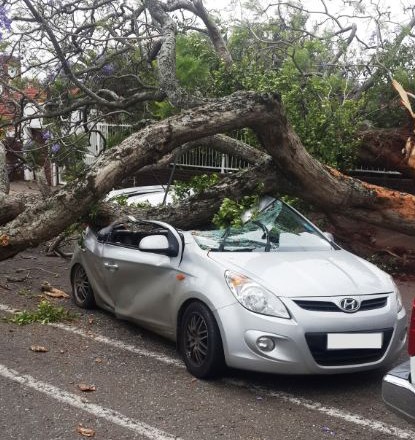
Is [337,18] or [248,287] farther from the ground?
[337,18]

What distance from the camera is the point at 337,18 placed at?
12.0 m

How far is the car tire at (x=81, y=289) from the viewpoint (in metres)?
7.02

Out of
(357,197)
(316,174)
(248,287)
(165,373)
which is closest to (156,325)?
(165,373)

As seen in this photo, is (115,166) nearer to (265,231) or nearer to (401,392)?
(265,231)

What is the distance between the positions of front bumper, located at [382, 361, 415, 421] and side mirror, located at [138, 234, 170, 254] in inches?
102

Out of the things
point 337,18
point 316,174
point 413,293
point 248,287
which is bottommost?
point 413,293

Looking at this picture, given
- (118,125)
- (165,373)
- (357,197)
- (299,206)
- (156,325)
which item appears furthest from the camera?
(118,125)

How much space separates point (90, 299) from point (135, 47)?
499cm

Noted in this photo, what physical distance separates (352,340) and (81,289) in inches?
137

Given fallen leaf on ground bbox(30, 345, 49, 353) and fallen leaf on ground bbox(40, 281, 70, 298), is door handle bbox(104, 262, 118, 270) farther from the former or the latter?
fallen leaf on ground bbox(40, 281, 70, 298)

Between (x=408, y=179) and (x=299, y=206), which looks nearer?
(x=299, y=206)

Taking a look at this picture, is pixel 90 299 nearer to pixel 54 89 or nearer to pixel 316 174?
pixel 316 174

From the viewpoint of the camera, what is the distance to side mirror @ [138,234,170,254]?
18.1 ft

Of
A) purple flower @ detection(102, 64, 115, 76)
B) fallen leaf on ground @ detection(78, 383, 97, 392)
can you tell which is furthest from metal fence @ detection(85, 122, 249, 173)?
fallen leaf on ground @ detection(78, 383, 97, 392)
